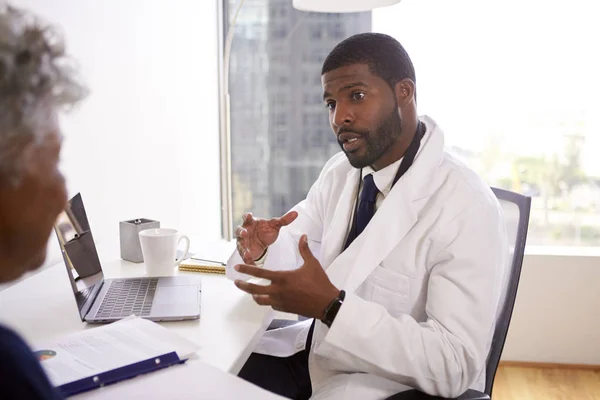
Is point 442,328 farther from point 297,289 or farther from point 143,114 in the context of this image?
point 143,114

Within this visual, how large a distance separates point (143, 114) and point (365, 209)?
1043 millimetres

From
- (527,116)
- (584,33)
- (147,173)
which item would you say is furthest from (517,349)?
(147,173)

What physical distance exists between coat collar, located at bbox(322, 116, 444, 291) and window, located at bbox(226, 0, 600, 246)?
1512mm

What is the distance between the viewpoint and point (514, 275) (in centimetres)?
117

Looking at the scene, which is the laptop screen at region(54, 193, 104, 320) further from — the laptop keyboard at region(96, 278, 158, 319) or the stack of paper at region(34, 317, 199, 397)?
the stack of paper at region(34, 317, 199, 397)

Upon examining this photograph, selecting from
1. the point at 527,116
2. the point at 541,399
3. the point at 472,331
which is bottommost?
the point at 541,399

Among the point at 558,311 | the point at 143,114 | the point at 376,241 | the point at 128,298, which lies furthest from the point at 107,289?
the point at 558,311

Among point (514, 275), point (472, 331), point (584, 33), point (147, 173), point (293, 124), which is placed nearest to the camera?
point (472, 331)

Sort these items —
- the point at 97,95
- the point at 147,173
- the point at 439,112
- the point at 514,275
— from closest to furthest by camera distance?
the point at 514,275
the point at 97,95
the point at 147,173
the point at 439,112

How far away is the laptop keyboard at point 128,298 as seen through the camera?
1.13 metres

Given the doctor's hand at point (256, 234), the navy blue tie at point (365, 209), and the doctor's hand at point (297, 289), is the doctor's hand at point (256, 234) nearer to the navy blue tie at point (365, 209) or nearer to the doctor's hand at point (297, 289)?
the navy blue tie at point (365, 209)

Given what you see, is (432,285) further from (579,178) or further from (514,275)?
(579,178)

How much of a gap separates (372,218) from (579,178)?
6.20ft

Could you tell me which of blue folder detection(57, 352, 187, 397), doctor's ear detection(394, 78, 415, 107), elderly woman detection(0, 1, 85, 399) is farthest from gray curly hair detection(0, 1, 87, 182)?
doctor's ear detection(394, 78, 415, 107)
